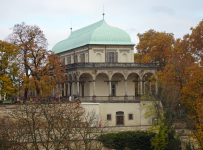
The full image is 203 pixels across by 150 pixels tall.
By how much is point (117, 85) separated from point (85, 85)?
15.0 ft

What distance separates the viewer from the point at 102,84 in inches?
2211

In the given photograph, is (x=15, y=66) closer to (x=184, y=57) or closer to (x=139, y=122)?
(x=139, y=122)

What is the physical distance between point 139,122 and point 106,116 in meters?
4.50

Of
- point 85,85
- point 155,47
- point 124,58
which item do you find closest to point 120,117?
point 85,85

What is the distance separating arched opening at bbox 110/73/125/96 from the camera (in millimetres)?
56562

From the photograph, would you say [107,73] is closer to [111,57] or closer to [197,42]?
[111,57]

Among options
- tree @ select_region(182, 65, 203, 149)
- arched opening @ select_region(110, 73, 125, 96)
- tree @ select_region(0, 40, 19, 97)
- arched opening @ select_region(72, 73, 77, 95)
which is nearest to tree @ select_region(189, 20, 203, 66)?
tree @ select_region(182, 65, 203, 149)

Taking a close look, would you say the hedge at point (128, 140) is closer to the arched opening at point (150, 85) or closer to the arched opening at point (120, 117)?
the arched opening at point (120, 117)

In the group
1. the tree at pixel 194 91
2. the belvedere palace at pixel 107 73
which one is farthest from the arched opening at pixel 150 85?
the tree at pixel 194 91

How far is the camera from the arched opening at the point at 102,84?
55.9m

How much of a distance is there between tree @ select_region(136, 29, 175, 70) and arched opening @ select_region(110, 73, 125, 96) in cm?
865

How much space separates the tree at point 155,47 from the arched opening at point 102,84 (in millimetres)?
10387

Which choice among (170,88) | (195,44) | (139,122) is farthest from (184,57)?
(139,122)

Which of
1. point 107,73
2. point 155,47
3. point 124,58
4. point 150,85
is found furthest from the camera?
point 155,47
